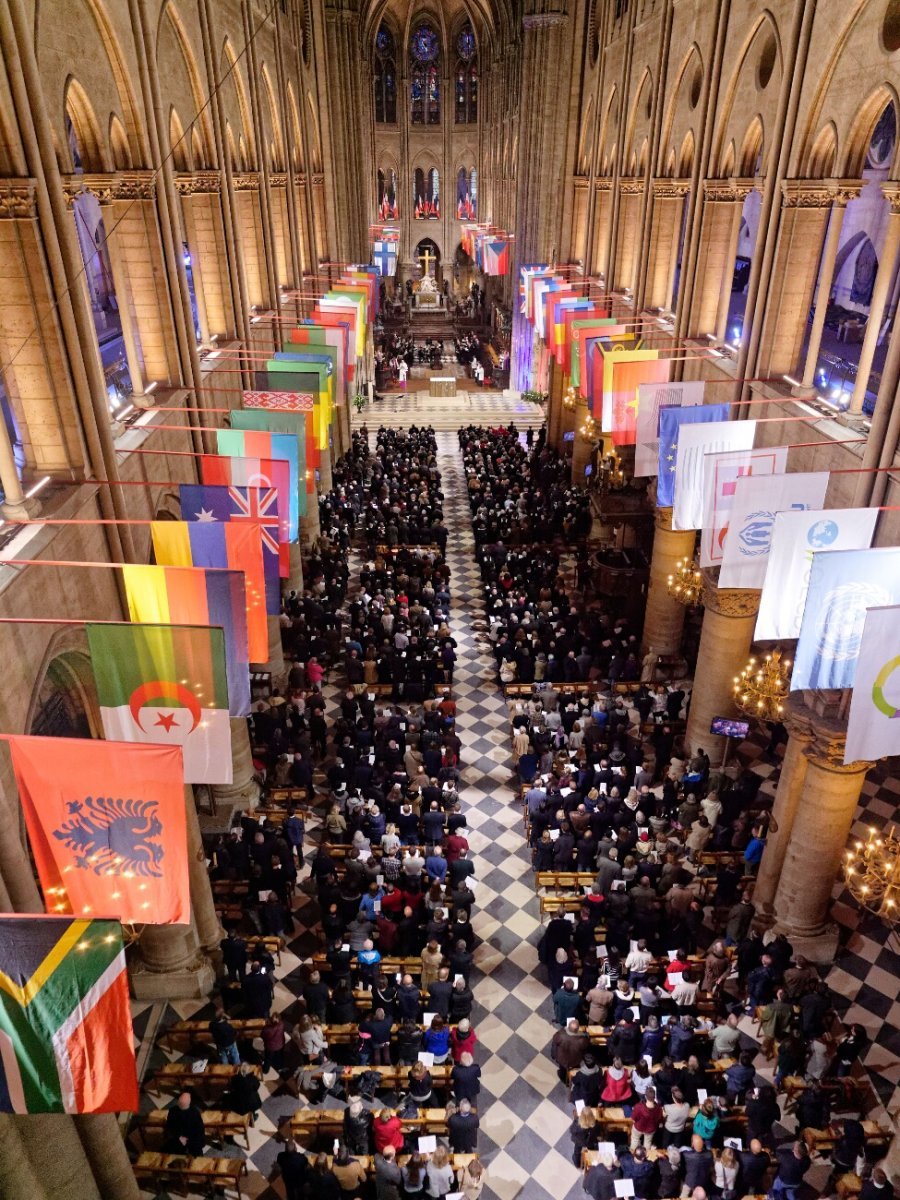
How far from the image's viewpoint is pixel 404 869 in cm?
1306

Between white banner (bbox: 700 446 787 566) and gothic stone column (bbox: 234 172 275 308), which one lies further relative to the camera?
gothic stone column (bbox: 234 172 275 308)

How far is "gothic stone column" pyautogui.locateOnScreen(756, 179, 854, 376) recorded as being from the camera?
13922mm

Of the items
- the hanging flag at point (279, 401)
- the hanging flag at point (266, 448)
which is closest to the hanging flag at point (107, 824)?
the hanging flag at point (266, 448)

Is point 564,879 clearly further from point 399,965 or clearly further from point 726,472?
point 726,472

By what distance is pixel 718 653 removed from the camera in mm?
15453

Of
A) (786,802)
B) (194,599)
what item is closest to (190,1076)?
(194,599)

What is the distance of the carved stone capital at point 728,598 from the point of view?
14.9m

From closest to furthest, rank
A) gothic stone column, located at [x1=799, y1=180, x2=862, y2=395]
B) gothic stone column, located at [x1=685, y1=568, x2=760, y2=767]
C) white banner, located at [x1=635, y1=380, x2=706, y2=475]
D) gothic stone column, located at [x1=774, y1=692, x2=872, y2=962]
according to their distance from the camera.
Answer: gothic stone column, located at [x1=774, y1=692, x2=872, y2=962], gothic stone column, located at [x1=799, y1=180, x2=862, y2=395], gothic stone column, located at [x1=685, y1=568, x2=760, y2=767], white banner, located at [x1=635, y1=380, x2=706, y2=475]

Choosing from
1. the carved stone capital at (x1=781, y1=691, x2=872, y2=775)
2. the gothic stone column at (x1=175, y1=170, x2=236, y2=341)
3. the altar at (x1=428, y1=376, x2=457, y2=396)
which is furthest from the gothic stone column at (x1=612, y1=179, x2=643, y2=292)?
the altar at (x1=428, y1=376, x2=457, y2=396)

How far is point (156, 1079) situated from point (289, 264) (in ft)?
72.9

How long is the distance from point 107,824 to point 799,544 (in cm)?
788

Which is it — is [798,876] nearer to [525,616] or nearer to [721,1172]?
[721,1172]

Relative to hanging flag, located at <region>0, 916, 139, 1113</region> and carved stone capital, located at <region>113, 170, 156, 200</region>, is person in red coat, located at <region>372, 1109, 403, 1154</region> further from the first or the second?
carved stone capital, located at <region>113, 170, 156, 200</region>

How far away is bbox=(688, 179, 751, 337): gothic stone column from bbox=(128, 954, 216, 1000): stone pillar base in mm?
15526
